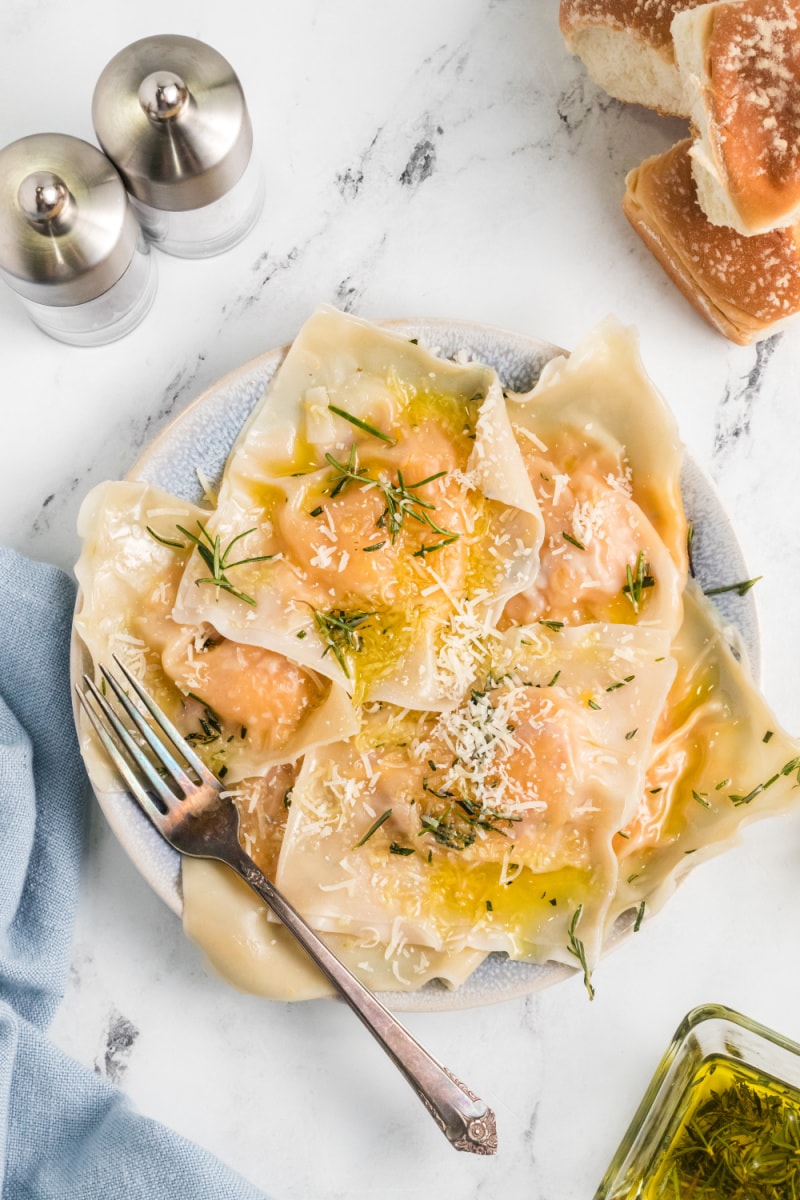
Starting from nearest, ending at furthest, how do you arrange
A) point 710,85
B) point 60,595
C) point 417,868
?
1. point 710,85
2. point 417,868
3. point 60,595

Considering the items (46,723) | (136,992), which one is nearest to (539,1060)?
(136,992)

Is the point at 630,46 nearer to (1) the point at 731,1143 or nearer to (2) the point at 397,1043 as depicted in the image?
(2) the point at 397,1043

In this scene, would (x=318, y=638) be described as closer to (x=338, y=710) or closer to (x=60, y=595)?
(x=338, y=710)

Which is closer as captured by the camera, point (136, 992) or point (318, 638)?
point (318, 638)

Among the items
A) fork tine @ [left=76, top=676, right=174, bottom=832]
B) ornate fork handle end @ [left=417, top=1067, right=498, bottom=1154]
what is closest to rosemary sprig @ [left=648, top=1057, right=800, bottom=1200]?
ornate fork handle end @ [left=417, top=1067, right=498, bottom=1154]

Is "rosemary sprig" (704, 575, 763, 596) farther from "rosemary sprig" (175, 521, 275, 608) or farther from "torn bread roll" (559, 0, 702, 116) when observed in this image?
"torn bread roll" (559, 0, 702, 116)

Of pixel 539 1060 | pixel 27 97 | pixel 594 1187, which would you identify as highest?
pixel 27 97

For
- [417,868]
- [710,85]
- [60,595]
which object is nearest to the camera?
[710,85]

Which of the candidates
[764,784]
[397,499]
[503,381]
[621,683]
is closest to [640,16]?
[503,381]

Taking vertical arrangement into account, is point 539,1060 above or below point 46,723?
below
